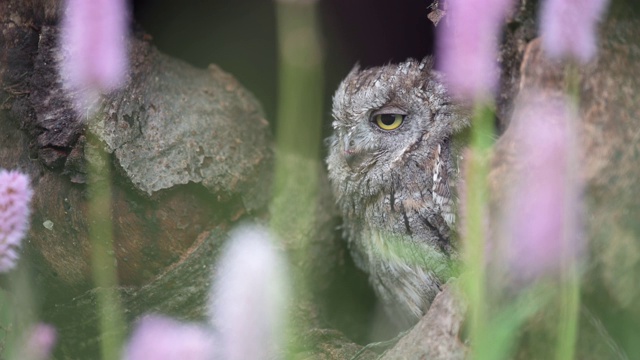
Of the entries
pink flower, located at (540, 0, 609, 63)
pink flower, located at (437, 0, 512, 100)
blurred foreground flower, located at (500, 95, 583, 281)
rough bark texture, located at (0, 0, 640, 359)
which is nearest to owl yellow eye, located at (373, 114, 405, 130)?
rough bark texture, located at (0, 0, 640, 359)

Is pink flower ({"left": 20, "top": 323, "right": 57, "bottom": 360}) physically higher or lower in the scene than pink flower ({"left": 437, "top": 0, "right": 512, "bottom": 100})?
higher

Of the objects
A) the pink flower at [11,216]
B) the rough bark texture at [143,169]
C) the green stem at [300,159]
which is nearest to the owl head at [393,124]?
the green stem at [300,159]

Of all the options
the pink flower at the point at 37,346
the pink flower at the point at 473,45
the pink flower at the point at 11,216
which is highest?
the pink flower at the point at 11,216

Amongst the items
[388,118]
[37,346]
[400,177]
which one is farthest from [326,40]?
[37,346]

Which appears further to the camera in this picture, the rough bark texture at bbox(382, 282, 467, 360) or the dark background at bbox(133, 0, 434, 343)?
the dark background at bbox(133, 0, 434, 343)

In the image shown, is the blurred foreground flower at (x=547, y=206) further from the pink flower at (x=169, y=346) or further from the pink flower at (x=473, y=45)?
the pink flower at (x=169, y=346)

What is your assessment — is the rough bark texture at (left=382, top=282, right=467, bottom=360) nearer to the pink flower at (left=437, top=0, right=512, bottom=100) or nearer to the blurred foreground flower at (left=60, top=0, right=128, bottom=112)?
the pink flower at (left=437, top=0, right=512, bottom=100)
